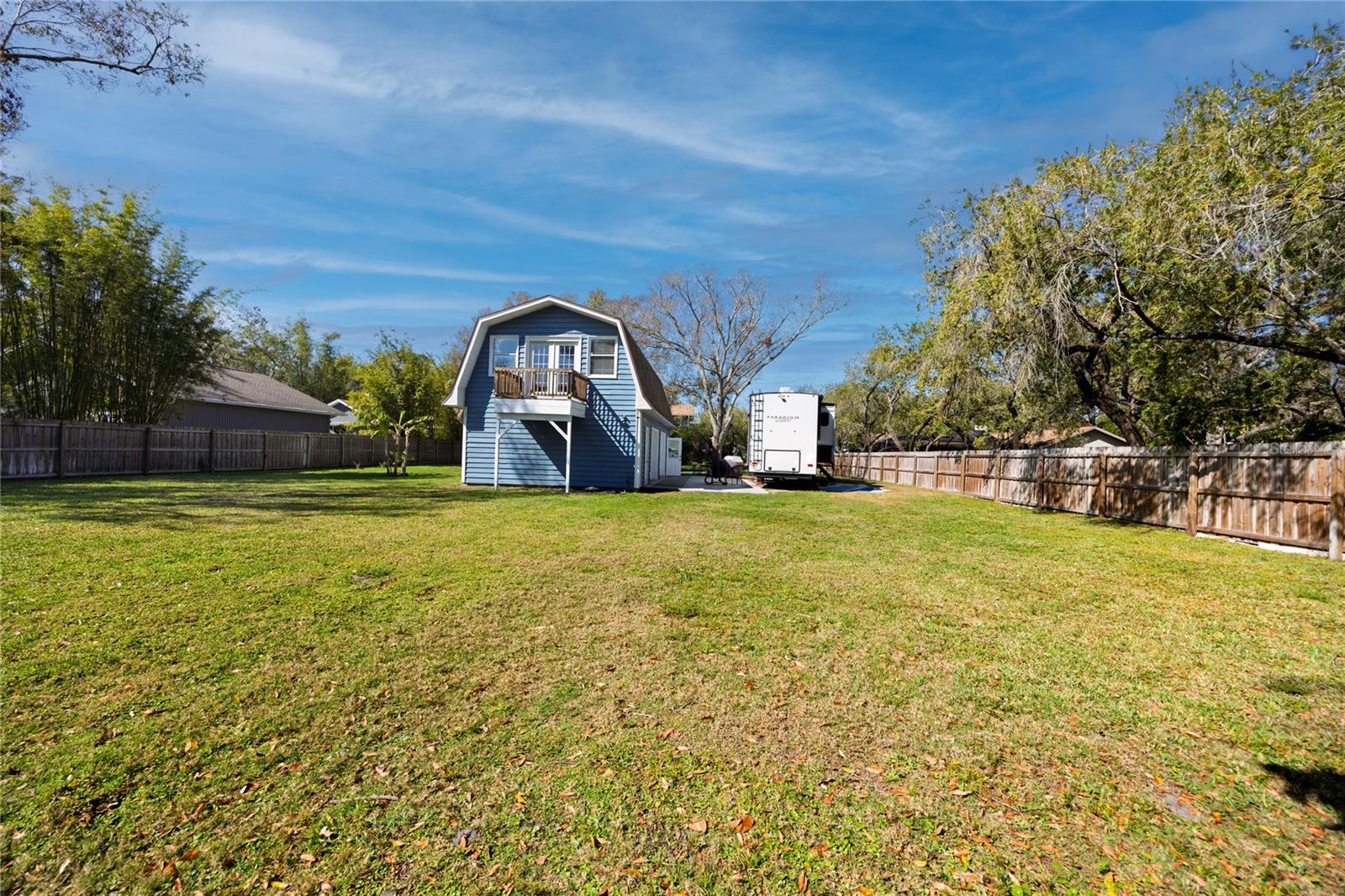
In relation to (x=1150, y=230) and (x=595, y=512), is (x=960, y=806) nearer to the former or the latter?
(x=595, y=512)

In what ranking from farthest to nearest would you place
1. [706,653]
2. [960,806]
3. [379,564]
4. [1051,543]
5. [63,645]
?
[1051,543] < [379,564] < [706,653] < [63,645] < [960,806]

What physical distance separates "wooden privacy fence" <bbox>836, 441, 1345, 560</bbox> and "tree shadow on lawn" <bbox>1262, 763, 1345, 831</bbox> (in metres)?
7.28

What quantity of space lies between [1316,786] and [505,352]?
55.3 feet

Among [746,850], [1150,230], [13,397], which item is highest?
[1150,230]

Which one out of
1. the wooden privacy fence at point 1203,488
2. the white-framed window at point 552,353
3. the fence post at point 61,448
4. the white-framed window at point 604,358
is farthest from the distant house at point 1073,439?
the fence post at point 61,448

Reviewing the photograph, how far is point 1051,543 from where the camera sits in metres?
9.12

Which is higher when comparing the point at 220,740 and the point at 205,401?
the point at 205,401

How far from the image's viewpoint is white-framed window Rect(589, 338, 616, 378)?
55.9 ft

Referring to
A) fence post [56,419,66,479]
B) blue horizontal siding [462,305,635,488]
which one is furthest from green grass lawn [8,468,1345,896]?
fence post [56,419,66,479]

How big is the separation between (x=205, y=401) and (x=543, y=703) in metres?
28.8

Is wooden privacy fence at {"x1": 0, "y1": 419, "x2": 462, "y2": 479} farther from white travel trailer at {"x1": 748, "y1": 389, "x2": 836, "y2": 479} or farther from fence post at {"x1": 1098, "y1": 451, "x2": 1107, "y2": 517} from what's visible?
fence post at {"x1": 1098, "y1": 451, "x2": 1107, "y2": 517}

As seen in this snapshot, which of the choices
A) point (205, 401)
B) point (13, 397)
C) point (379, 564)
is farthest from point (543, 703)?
point (205, 401)

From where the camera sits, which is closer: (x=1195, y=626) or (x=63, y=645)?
(x=63, y=645)

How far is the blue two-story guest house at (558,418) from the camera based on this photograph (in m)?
16.9
